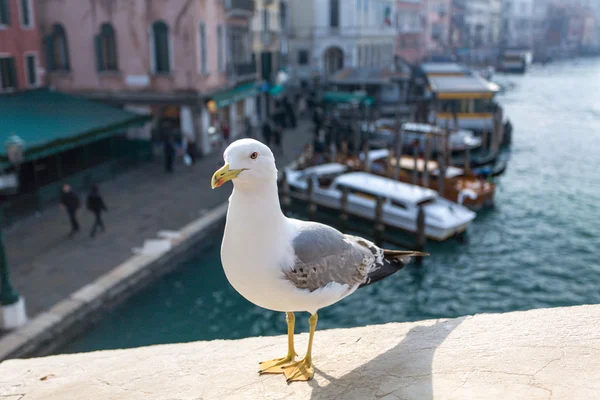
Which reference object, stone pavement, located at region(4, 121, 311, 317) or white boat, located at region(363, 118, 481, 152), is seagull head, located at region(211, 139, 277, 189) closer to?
stone pavement, located at region(4, 121, 311, 317)

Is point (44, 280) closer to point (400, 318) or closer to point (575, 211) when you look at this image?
point (400, 318)

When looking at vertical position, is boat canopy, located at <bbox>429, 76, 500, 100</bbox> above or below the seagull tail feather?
above

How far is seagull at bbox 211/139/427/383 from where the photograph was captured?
141 inches

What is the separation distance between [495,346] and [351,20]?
3914cm

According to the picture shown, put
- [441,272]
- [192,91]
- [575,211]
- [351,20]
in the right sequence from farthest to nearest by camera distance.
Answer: [351,20] < [192,91] < [575,211] < [441,272]

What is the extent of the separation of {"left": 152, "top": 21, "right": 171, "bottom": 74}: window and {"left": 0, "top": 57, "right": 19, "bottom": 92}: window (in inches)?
187

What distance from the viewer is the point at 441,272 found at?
1440cm

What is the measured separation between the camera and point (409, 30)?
5625cm

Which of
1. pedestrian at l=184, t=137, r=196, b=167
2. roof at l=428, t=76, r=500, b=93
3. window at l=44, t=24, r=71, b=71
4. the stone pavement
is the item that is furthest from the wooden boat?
roof at l=428, t=76, r=500, b=93

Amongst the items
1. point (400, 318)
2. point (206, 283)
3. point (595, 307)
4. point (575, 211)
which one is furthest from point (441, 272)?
point (595, 307)

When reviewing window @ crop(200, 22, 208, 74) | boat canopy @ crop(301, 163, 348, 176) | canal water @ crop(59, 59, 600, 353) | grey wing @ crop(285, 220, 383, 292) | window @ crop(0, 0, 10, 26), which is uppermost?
window @ crop(0, 0, 10, 26)

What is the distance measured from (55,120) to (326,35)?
86.6 ft

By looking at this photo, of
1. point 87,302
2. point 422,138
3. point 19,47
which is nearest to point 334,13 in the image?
point 422,138

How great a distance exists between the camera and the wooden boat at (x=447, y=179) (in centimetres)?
1859
